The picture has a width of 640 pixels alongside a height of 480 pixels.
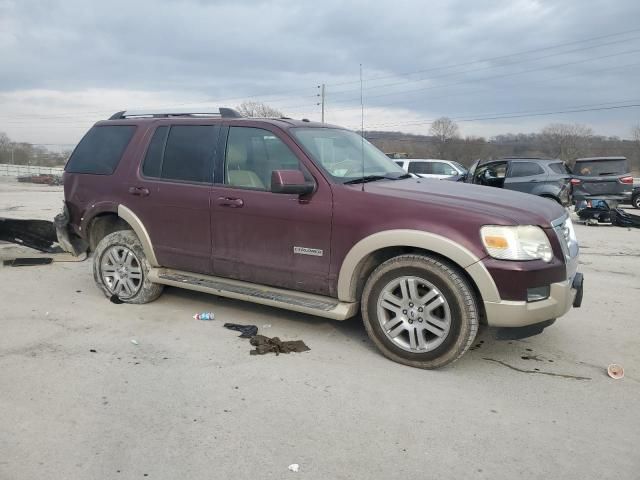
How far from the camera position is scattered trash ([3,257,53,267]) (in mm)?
7383

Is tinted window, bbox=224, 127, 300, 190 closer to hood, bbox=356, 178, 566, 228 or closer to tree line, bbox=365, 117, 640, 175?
hood, bbox=356, 178, 566, 228

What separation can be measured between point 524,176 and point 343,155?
10.7m

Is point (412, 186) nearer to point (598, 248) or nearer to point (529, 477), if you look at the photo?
point (529, 477)

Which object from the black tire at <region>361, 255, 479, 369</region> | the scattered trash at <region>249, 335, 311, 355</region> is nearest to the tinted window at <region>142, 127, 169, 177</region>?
the scattered trash at <region>249, 335, 311, 355</region>

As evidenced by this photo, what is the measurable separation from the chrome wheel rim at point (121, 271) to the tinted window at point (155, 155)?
830mm

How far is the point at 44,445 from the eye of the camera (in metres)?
2.89

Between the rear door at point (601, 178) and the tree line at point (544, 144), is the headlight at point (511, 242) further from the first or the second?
the tree line at point (544, 144)

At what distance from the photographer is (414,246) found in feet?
12.7

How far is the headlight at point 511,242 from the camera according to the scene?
3637mm

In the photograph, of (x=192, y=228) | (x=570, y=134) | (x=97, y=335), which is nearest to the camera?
(x=97, y=335)

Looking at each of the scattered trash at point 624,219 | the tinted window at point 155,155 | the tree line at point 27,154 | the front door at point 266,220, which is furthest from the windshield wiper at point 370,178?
the tree line at point 27,154

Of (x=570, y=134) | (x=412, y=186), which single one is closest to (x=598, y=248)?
(x=412, y=186)

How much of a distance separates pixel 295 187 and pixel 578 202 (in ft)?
40.2

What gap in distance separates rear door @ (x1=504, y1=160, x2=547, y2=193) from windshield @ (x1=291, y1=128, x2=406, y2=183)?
9.76 metres
